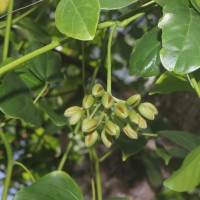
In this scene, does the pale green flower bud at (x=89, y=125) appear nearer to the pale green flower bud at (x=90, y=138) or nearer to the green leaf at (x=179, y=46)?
the pale green flower bud at (x=90, y=138)

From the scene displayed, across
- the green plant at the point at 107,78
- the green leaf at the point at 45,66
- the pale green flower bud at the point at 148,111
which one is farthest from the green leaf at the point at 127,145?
the pale green flower bud at the point at 148,111

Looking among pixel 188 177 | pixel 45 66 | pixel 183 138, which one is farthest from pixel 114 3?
pixel 183 138

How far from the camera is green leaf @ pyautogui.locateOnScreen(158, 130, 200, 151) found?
1.25m

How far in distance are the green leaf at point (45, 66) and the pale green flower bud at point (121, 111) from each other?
38 centimetres

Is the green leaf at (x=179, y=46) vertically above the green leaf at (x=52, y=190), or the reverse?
the green leaf at (x=179, y=46)

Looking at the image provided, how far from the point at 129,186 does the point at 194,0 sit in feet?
3.91

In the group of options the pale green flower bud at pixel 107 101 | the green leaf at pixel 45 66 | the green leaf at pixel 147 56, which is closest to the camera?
the pale green flower bud at pixel 107 101

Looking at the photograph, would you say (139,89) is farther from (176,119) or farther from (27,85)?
(27,85)

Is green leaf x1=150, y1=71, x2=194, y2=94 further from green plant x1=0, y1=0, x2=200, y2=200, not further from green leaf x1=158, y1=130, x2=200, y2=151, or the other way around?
green leaf x1=158, y1=130, x2=200, y2=151

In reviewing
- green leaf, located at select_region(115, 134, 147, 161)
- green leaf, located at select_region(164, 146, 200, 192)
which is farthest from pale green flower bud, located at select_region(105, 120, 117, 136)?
green leaf, located at select_region(115, 134, 147, 161)

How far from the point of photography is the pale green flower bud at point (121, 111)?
81cm

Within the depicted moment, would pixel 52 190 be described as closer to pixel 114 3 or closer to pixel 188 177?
pixel 188 177

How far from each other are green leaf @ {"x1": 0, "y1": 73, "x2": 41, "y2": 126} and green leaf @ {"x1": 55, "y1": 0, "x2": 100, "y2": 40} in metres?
0.28

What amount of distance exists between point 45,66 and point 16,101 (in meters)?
0.22
